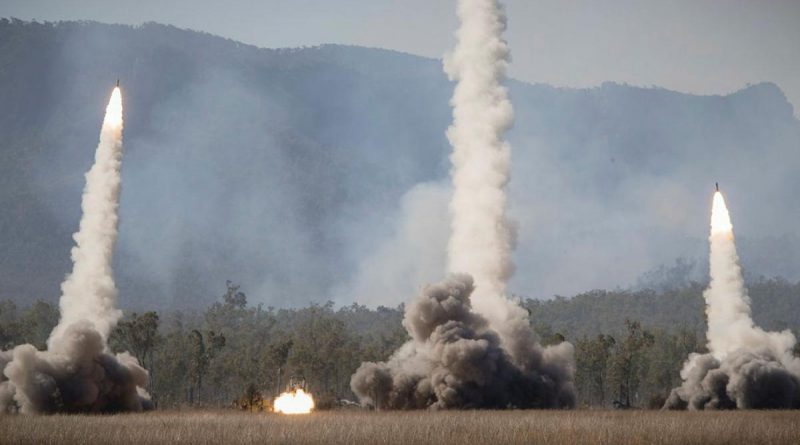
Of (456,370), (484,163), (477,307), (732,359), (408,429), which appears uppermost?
(484,163)

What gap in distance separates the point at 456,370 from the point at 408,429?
16645 mm

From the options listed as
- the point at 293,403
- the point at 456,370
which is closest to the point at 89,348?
the point at 293,403

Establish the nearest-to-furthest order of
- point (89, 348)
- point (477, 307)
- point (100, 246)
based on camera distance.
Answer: point (89, 348), point (100, 246), point (477, 307)

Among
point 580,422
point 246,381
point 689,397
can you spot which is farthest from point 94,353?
point 246,381

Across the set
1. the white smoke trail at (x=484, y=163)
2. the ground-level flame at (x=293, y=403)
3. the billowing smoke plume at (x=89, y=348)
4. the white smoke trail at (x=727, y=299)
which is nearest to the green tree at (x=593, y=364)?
the white smoke trail at (x=727, y=299)

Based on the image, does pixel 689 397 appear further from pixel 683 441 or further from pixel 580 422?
pixel 683 441

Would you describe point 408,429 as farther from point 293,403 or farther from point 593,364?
point 593,364

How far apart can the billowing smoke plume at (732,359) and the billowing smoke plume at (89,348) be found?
1220 inches

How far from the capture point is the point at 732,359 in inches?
2366

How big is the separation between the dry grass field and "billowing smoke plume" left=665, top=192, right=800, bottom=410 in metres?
10.9

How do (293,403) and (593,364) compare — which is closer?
(293,403)

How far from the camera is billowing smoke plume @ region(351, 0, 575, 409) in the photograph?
5644 cm

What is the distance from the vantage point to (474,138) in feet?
211

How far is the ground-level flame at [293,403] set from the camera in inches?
2244
